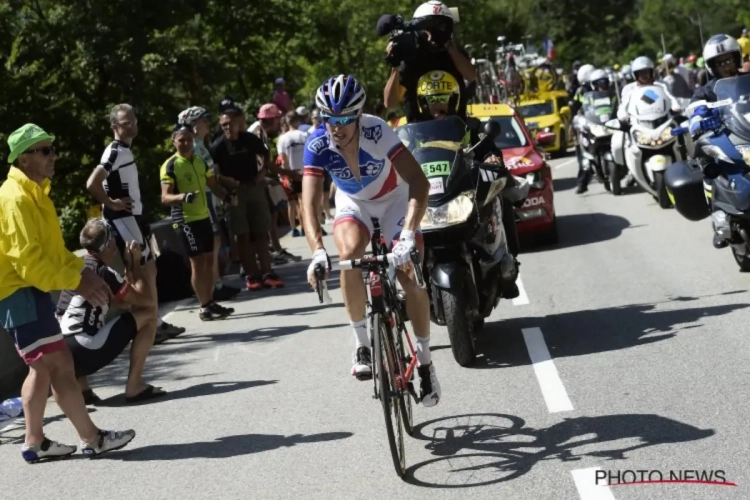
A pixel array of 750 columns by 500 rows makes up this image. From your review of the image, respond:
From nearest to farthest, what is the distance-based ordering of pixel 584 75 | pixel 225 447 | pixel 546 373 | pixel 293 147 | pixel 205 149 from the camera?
pixel 225 447, pixel 546 373, pixel 205 149, pixel 293 147, pixel 584 75

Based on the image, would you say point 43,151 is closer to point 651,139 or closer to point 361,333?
point 361,333

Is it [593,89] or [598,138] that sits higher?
[593,89]

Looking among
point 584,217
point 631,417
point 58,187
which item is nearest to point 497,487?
point 631,417

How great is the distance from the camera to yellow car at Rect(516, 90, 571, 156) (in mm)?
30172

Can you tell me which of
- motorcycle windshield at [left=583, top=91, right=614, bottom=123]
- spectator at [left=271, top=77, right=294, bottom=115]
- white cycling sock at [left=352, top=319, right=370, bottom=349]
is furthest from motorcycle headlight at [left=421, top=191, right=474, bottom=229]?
spectator at [left=271, top=77, right=294, bottom=115]

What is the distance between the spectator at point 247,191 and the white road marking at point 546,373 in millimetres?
5241

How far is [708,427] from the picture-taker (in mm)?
6727

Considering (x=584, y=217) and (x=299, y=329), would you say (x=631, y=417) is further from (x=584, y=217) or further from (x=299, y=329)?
(x=584, y=217)

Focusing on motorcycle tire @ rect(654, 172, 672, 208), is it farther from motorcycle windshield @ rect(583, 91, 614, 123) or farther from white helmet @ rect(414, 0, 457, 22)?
white helmet @ rect(414, 0, 457, 22)

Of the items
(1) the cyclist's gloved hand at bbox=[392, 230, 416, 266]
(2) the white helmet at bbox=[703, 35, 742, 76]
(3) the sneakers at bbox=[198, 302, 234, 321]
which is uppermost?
(2) the white helmet at bbox=[703, 35, 742, 76]

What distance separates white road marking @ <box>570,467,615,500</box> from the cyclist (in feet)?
3.90

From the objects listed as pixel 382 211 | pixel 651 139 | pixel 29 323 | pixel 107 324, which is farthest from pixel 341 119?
pixel 651 139

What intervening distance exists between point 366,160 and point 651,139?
10291mm

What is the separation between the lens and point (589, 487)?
5.93m
